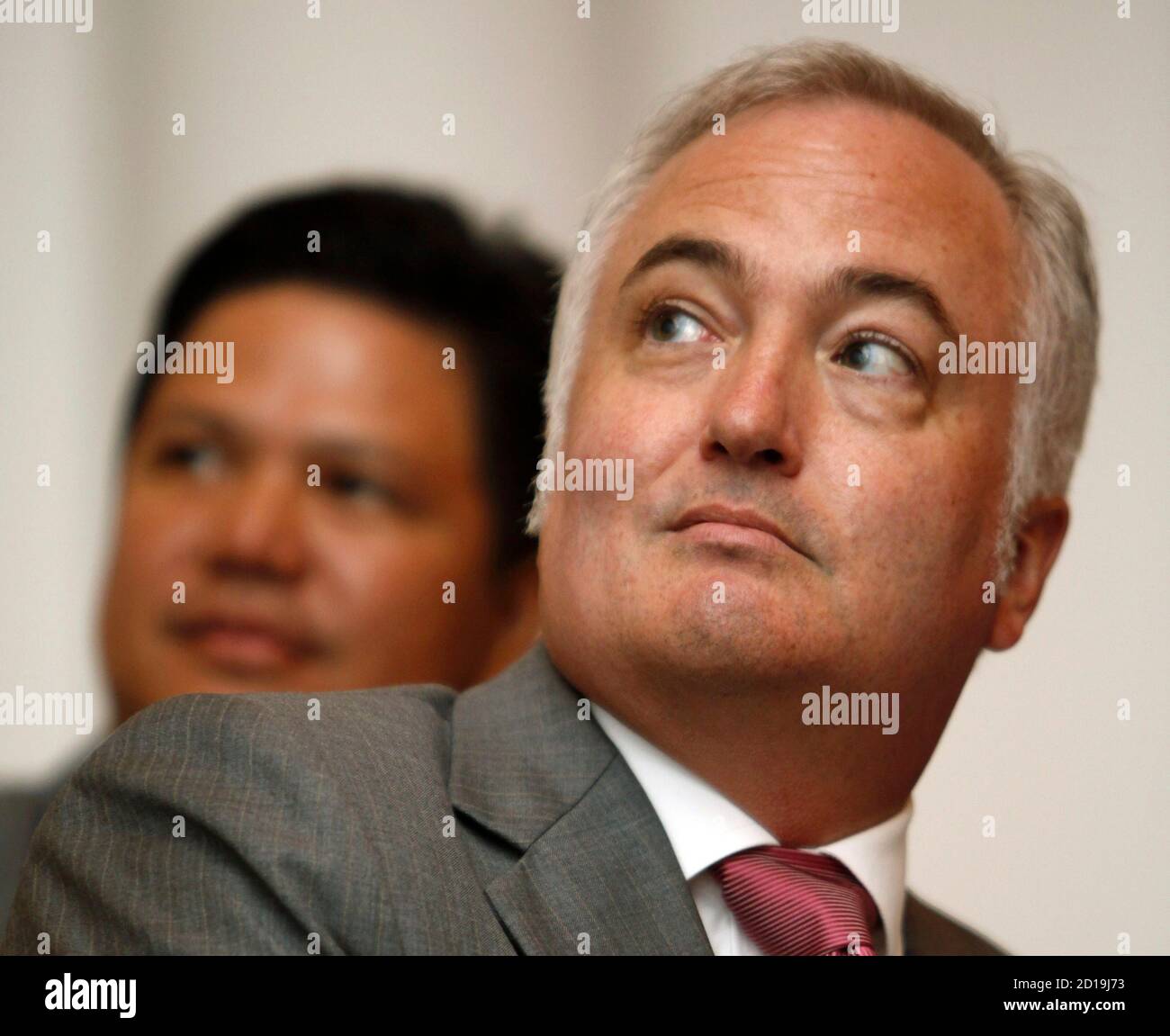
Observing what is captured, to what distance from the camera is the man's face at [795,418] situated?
5.00 feet

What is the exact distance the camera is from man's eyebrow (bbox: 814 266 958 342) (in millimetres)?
1620

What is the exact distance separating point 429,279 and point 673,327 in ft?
4.24

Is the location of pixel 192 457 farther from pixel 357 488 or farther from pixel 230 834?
pixel 230 834

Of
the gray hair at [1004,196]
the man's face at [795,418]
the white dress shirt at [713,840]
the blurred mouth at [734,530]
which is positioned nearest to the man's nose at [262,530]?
the gray hair at [1004,196]

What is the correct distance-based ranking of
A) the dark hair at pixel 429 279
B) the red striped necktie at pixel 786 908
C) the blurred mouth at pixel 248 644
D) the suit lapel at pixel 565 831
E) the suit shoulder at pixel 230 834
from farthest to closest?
the dark hair at pixel 429 279
the blurred mouth at pixel 248 644
the red striped necktie at pixel 786 908
the suit lapel at pixel 565 831
the suit shoulder at pixel 230 834

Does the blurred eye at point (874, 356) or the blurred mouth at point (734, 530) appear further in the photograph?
the blurred eye at point (874, 356)

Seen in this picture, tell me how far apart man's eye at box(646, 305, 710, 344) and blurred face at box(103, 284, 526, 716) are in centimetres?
105

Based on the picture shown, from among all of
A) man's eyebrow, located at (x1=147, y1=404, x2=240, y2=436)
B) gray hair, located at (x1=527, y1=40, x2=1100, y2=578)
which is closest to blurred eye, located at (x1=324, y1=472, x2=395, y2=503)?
man's eyebrow, located at (x1=147, y1=404, x2=240, y2=436)

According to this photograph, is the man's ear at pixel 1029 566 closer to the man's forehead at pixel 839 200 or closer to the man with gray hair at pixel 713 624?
the man with gray hair at pixel 713 624

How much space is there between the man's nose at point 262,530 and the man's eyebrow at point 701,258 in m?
1.07

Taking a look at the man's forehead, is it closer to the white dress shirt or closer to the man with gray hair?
the man with gray hair

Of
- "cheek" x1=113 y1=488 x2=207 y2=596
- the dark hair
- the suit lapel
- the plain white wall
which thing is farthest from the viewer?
the dark hair
